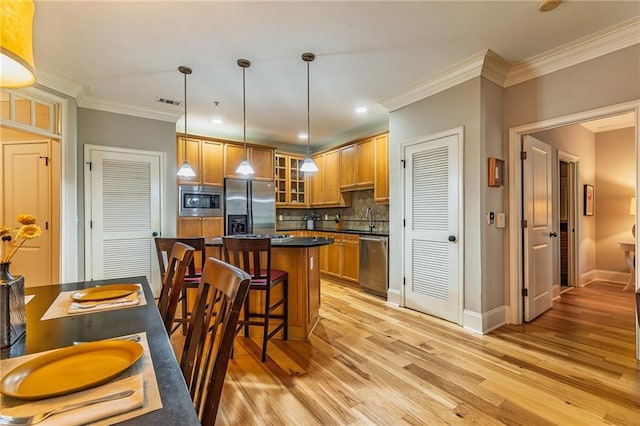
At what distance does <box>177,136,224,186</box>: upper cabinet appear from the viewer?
4602 mm

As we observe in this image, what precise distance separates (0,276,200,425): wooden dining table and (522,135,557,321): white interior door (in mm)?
3470

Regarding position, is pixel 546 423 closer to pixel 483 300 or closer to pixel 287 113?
pixel 483 300

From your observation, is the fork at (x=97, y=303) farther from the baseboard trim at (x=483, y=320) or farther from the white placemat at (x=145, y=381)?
the baseboard trim at (x=483, y=320)

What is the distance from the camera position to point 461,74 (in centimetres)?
300

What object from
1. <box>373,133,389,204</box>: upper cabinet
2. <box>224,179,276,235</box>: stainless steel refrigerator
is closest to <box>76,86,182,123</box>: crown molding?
<box>224,179,276,235</box>: stainless steel refrigerator

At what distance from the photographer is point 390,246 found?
3.88 metres

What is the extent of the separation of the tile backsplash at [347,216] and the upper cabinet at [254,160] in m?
1.14

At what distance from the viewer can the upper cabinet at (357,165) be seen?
15.7ft

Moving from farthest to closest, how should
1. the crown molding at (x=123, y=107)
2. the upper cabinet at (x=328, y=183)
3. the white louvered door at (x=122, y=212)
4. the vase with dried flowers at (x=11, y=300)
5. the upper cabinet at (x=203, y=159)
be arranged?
the upper cabinet at (x=328, y=183) → the upper cabinet at (x=203, y=159) → the white louvered door at (x=122, y=212) → the crown molding at (x=123, y=107) → the vase with dried flowers at (x=11, y=300)

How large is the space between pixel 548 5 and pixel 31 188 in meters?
5.25

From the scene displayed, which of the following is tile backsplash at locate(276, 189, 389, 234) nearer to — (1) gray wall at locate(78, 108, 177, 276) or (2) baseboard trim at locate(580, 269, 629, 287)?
(1) gray wall at locate(78, 108, 177, 276)

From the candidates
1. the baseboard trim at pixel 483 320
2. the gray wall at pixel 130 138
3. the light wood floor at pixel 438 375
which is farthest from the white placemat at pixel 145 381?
the gray wall at pixel 130 138

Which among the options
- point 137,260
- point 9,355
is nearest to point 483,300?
point 9,355

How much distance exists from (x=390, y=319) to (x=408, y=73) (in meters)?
2.68
